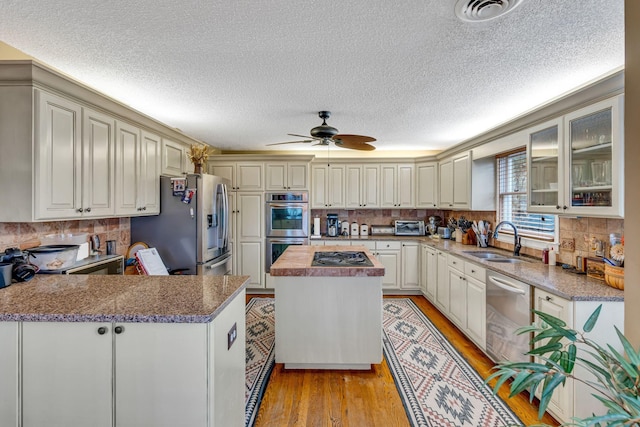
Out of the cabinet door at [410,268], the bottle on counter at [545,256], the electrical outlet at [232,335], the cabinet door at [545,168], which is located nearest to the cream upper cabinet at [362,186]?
the cabinet door at [410,268]

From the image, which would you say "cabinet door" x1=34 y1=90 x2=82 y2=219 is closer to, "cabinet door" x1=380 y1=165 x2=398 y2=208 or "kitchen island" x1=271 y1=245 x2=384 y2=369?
"kitchen island" x1=271 y1=245 x2=384 y2=369

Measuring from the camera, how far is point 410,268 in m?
4.70

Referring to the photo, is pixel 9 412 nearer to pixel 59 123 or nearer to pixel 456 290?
pixel 59 123

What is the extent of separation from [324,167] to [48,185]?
3.73m

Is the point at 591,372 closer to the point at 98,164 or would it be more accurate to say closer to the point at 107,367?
the point at 107,367

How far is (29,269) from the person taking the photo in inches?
71.1

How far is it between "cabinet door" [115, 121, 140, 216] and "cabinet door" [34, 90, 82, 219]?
393 mm

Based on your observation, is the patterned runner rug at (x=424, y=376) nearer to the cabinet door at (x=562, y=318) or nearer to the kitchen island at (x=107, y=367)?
the cabinet door at (x=562, y=318)

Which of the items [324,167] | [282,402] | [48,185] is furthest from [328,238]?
[48,185]

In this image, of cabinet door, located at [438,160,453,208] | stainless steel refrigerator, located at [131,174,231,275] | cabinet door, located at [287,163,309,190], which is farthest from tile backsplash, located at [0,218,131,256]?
cabinet door, located at [438,160,453,208]

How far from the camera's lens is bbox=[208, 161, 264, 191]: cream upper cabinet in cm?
478

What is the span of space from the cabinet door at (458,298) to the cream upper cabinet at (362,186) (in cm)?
192

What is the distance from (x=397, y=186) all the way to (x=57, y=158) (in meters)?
4.34

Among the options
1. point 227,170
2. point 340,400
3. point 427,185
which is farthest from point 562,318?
point 227,170
